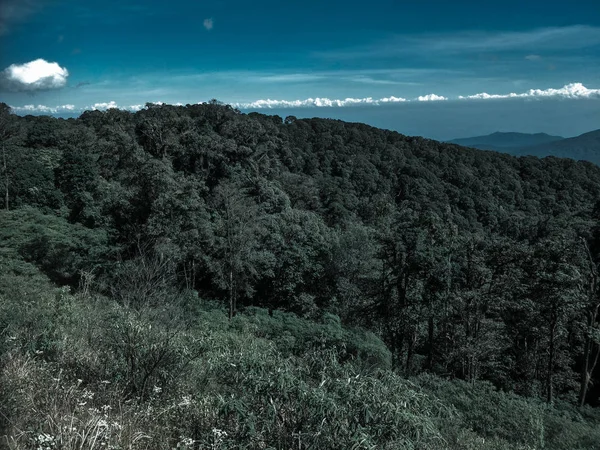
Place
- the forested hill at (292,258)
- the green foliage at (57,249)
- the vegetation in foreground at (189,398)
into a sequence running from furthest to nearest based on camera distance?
the green foliage at (57,249), the forested hill at (292,258), the vegetation in foreground at (189,398)

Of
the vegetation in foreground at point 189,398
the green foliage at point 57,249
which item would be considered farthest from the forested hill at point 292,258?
the vegetation in foreground at point 189,398

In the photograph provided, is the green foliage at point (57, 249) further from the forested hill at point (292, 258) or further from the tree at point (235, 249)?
the tree at point (235, 249)

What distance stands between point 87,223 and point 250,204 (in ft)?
29.1

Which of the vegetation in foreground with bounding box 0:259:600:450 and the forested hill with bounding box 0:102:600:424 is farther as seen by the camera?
the forested hill with bounding box 0:102:600:424

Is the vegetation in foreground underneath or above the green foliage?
above

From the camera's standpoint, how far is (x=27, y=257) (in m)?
17.5

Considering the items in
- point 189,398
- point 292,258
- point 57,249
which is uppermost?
point 189,398

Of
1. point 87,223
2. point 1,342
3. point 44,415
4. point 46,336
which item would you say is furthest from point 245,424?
point 87,223

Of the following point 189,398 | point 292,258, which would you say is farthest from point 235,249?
point 189,398

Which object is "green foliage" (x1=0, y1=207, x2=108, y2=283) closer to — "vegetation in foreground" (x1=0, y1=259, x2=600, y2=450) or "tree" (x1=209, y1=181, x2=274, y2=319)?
"tree" (x1=209, y1=181, x2=274, y2=319)

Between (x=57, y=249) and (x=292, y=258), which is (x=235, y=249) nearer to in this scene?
(x=292, y=258)

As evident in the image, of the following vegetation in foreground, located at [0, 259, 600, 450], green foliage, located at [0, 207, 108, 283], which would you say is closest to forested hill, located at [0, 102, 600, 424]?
green foliage, located at [0, 207, 108, 283]

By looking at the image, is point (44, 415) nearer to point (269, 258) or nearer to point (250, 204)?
point (269, 258)

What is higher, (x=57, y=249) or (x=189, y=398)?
(x=189, y=398)
